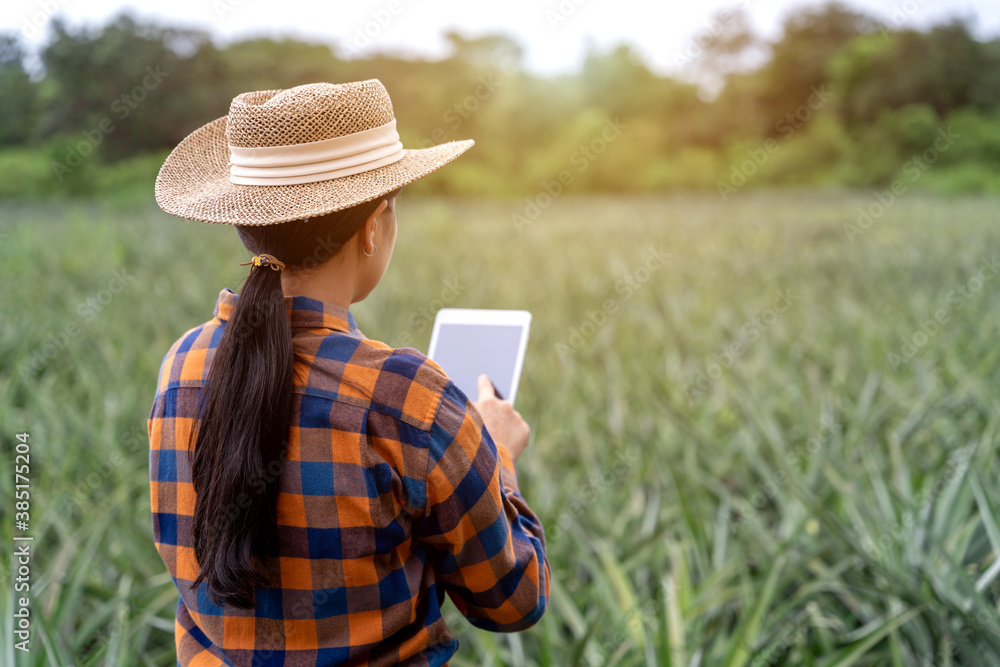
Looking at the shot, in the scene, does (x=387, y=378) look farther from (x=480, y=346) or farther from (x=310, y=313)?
(x=480, y=346)

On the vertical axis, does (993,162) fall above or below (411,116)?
below

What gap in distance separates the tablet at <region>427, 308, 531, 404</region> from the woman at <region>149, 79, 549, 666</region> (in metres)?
0.26

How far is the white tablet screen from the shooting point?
103 centimetres

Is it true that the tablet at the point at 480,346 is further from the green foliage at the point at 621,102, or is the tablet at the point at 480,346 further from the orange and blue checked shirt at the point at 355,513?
the green foliage at the point at 621,102

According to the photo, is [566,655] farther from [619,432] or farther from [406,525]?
[619,432]

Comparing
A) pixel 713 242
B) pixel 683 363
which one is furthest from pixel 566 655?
pixel 713 242

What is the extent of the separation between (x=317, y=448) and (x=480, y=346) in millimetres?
395

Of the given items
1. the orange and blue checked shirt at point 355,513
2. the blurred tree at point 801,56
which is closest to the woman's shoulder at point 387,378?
the orange and blue checked shirt at point 355,513

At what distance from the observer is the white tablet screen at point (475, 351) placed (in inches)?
40.4

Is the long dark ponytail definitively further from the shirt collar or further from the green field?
the green field

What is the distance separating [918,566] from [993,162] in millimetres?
16223

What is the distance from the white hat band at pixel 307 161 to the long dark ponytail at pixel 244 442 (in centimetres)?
5

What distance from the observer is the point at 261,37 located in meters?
14.4

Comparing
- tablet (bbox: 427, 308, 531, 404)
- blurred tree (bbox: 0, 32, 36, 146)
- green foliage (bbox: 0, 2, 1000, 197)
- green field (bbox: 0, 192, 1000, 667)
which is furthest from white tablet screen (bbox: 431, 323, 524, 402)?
green foliage (bbox: 0, 2, 1000, 197)
